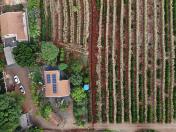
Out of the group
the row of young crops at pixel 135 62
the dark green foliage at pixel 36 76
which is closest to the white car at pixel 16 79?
the dark green foliage at pixel 36 76

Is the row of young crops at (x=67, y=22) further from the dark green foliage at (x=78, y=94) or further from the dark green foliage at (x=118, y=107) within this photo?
the dark green foliage at (x=118, y=107)

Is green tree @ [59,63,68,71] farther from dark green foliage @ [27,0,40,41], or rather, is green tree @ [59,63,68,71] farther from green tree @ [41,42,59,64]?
dark green foliage @ [27,0,40,41]

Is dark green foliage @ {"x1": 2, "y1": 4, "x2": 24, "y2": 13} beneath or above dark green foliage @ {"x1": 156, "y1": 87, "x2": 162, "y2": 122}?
above

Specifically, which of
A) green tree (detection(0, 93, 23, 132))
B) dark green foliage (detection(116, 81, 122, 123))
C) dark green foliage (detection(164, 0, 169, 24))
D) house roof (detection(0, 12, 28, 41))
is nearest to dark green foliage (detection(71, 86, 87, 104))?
dark green foliage (detection(116, 81, 122, 123))

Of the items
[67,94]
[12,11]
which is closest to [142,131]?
[67,94]

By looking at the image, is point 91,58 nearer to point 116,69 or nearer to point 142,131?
point 116,69

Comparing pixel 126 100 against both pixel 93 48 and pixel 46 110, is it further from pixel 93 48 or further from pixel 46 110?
pixel 46 110

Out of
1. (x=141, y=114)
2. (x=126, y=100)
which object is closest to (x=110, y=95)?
(x=126, y=100)
